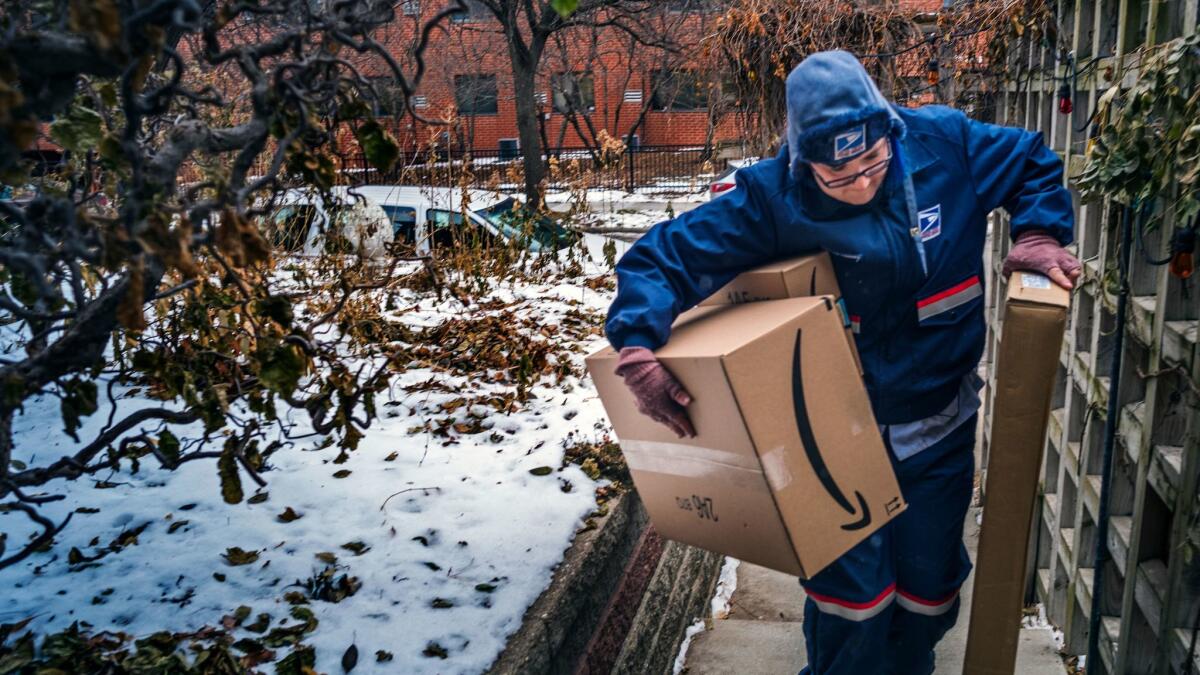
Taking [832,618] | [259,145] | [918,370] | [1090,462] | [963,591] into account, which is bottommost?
[963,591]

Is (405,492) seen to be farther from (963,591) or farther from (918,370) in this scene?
(963,591)

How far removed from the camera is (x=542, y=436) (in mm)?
4730

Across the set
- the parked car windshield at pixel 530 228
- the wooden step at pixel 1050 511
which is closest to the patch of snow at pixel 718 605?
the wooden step at pixel 1050 511

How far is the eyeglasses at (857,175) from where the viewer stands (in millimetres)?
2732

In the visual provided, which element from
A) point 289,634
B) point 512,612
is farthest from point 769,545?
point 289,634

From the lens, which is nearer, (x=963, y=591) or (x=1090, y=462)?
(x=1090, y=462)

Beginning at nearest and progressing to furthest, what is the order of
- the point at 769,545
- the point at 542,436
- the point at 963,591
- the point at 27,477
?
the point at 27,477 → the point at 769,545 → the point at 963,591 → the point at 542,436

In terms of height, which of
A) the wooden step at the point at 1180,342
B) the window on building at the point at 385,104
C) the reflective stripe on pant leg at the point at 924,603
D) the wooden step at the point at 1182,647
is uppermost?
the window on building at the point at 385,104

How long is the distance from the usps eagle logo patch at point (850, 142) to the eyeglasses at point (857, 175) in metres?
0.08

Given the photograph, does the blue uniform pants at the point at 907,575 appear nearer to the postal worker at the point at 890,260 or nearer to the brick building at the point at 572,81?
the postal worker at the point at 890,260

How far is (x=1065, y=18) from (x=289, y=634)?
3340 millimetres

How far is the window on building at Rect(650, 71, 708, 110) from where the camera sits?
25.1m

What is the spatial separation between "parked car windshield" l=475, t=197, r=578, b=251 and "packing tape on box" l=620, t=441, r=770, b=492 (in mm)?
5036

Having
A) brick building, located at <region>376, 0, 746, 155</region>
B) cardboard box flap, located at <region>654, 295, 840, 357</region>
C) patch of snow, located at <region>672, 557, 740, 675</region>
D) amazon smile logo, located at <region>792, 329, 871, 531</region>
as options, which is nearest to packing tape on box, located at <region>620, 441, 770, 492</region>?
amazon smile logo, located at <region>792, 329, 871, 531</region>
